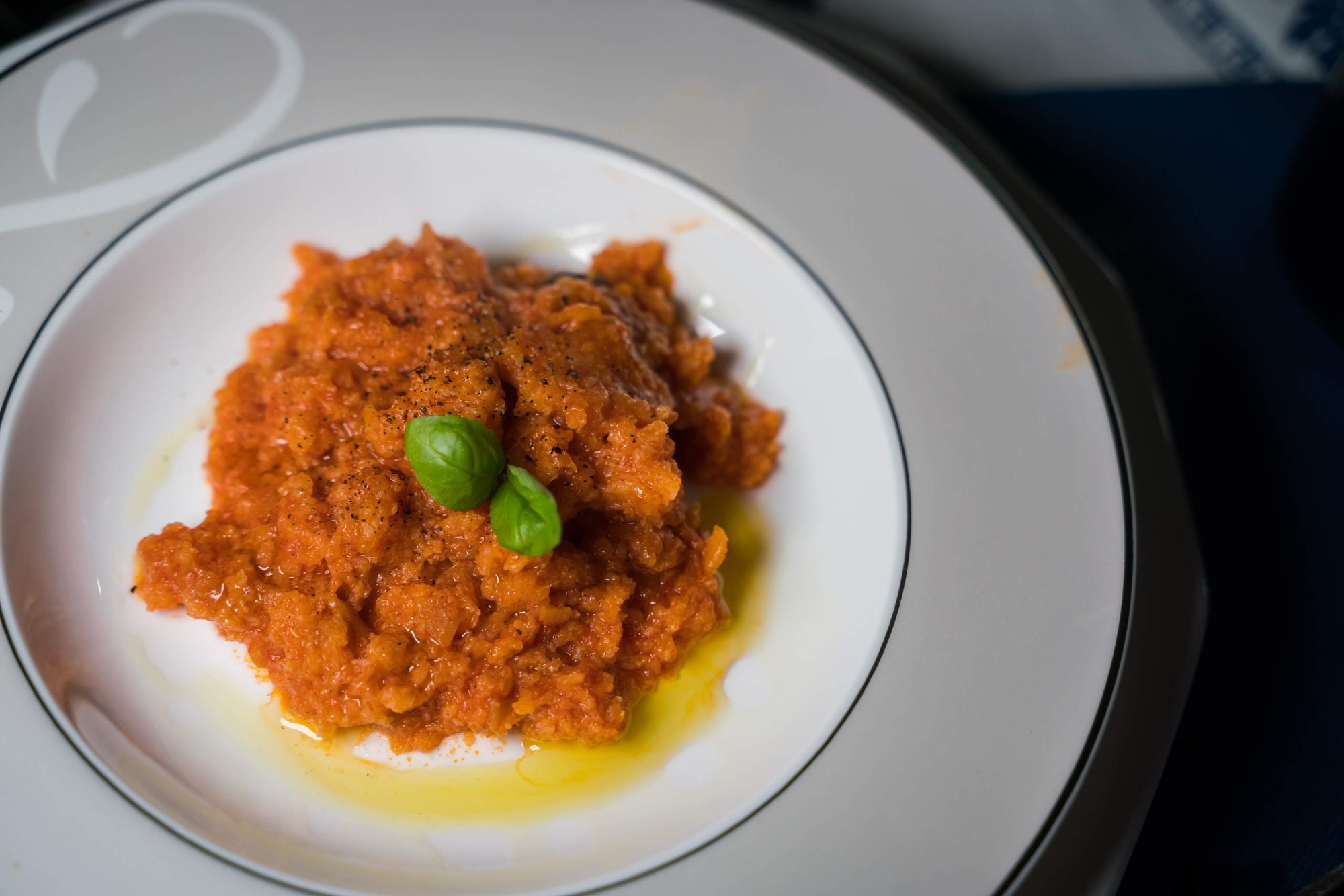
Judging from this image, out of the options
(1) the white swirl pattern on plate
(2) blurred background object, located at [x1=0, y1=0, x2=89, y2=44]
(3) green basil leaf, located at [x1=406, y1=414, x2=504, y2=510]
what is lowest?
(3) green basil leaf, located at [x1=406, y1=414, x2=504, y2=510]

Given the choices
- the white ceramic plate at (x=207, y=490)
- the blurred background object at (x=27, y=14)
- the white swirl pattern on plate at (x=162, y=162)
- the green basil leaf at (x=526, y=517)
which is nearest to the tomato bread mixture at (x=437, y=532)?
the green basil leaf at (x=526, y=517)

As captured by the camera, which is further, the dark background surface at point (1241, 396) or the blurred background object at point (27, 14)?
the blurred background object at point (27, 14)

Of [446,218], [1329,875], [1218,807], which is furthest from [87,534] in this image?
[1329,875]

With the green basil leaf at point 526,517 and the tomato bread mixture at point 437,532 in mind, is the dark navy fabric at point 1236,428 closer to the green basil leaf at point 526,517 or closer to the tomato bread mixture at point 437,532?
the tomato bread mixture at point 437,532

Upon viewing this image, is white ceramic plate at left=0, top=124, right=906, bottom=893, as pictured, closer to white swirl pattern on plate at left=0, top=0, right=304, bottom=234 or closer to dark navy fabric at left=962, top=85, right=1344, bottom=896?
white swirl pattern on plate at left=0, top=0, right=304, bottom=234

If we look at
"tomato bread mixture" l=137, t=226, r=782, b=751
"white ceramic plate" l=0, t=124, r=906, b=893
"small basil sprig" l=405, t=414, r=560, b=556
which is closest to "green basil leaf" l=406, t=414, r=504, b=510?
"small basil sprig" l=405, t=414, r=560, b=556

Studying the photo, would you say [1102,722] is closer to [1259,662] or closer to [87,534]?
[1259,662]
